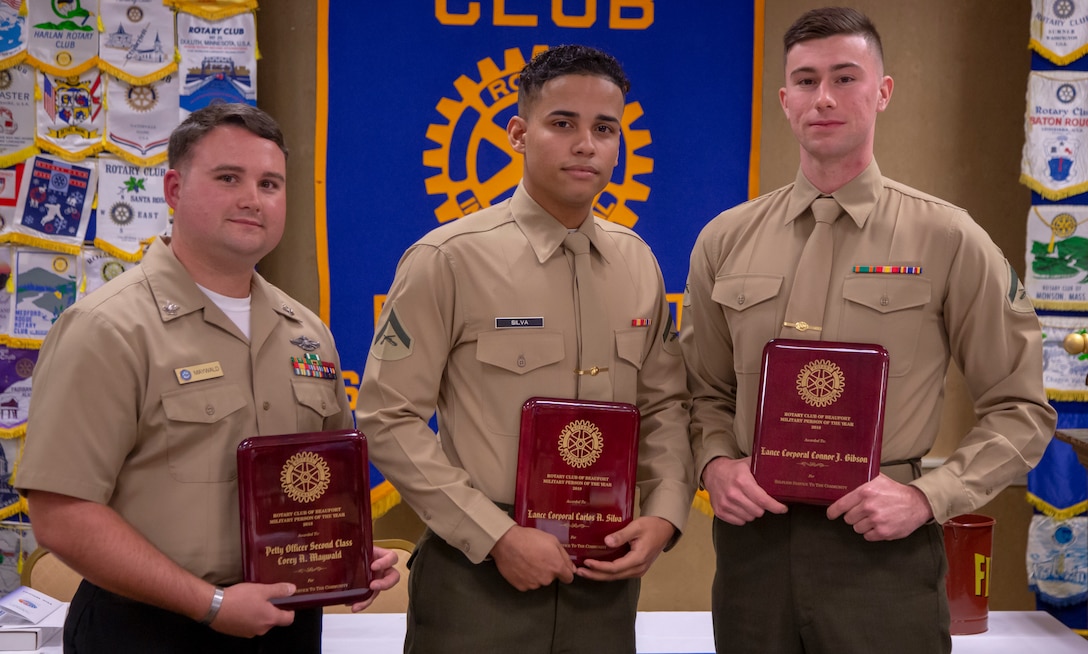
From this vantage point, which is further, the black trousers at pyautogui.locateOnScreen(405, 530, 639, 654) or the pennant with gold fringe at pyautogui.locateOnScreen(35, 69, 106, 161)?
the pennant with gold fringe at pyautogui.locateOnScreen(35, 69, 106, 161)

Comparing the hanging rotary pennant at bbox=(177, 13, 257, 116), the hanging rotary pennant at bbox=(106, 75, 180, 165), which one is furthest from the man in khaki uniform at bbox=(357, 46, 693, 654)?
the hanging rotary pennant at bbox=(106, 75, 180, 165)

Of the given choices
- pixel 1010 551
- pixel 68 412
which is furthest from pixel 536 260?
pixel 1010 551

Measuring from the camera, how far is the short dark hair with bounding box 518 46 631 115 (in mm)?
1877

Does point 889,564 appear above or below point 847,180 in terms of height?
below

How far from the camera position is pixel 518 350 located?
1858 mm

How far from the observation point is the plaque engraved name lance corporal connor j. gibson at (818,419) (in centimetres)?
175

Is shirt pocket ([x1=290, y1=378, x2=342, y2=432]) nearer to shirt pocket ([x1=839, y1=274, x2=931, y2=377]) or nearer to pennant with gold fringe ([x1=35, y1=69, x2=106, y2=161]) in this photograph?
shirt pocket ([x1=839, y1=274, x2=931, y2=377])

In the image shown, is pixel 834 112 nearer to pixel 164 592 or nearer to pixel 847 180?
pixel 847 180

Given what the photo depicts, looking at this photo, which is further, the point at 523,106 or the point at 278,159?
the point at 523,106

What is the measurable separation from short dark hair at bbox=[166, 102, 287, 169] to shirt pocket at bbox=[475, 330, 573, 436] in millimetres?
565

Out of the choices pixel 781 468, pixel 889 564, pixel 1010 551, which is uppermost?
pixel 781 468

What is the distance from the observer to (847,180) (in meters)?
1.97

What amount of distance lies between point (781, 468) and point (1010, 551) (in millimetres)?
2614

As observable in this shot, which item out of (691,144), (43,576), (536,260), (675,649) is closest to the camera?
(536,260)
